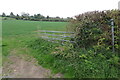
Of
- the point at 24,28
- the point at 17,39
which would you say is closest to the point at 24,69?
the point at 17,39

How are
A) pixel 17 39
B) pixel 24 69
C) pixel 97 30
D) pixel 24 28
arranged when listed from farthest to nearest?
pixel 24 28
pixel 17 39
pixel 97 30
pixel 24 69

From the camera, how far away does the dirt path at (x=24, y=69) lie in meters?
3.55

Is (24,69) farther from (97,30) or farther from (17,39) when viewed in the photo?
(17,39)

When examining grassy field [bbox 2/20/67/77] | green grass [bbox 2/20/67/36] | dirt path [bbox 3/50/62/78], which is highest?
green grass [bbox 2/20/67/36]

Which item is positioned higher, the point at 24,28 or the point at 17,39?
the point at 24,28

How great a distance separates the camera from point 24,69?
4035mm

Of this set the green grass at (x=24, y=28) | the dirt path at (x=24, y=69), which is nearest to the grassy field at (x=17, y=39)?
the green grass at (x=24, y=28)

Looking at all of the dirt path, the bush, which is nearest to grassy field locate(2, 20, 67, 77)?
the dirt path

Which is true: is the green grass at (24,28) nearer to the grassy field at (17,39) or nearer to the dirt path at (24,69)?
the grassy field at (17,39)

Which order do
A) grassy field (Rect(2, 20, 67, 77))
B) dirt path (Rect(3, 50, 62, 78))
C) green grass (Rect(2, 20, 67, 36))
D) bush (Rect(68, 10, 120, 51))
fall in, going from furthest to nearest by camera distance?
green grass (Rect(2, 20, 67, 36)) → grassy field (Rect(2, 20, 67, 77)) → bush (Rect(68, 10, 120, 51)) → dirt path (Rect(3, 50, 62, 78))

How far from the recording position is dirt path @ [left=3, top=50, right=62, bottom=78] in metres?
3.55

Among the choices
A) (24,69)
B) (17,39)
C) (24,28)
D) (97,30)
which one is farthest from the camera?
(24,28)

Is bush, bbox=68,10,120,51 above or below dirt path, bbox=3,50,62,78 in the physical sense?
above

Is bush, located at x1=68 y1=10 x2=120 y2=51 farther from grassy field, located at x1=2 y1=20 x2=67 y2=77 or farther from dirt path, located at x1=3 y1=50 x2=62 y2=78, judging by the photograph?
grassy field, located at x1=2 y1=20 x2=67 y2=77
